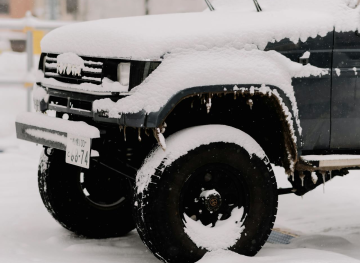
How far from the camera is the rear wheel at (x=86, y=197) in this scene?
510cm

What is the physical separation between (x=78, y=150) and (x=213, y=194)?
0.81 meters

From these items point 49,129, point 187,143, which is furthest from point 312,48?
point 49,129

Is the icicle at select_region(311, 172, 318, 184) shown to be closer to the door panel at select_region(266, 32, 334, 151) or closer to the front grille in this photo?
the door panel at select_region(266, 32, 334, 151)

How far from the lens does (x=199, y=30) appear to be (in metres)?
4.22

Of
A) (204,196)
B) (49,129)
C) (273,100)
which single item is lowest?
(204,196)

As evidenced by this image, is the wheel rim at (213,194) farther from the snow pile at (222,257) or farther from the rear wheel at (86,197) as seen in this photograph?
the rear wheel at (86,197)

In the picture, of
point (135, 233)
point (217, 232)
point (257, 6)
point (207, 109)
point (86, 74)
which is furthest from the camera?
point (135, 233)

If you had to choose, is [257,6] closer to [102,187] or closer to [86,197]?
[102,187]

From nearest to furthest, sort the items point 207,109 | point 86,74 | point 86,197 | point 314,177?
point 207,109 < point 86,74 < point 314,177 < point 86,197

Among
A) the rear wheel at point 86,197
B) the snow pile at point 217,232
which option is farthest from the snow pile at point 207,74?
the rear wheel at point 86,197

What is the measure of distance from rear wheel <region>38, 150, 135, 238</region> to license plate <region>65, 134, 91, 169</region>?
29.3 inches

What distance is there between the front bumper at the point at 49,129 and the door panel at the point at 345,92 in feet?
4.90

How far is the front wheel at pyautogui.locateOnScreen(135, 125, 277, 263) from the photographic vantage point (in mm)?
4059

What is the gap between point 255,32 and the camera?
4328 mm
